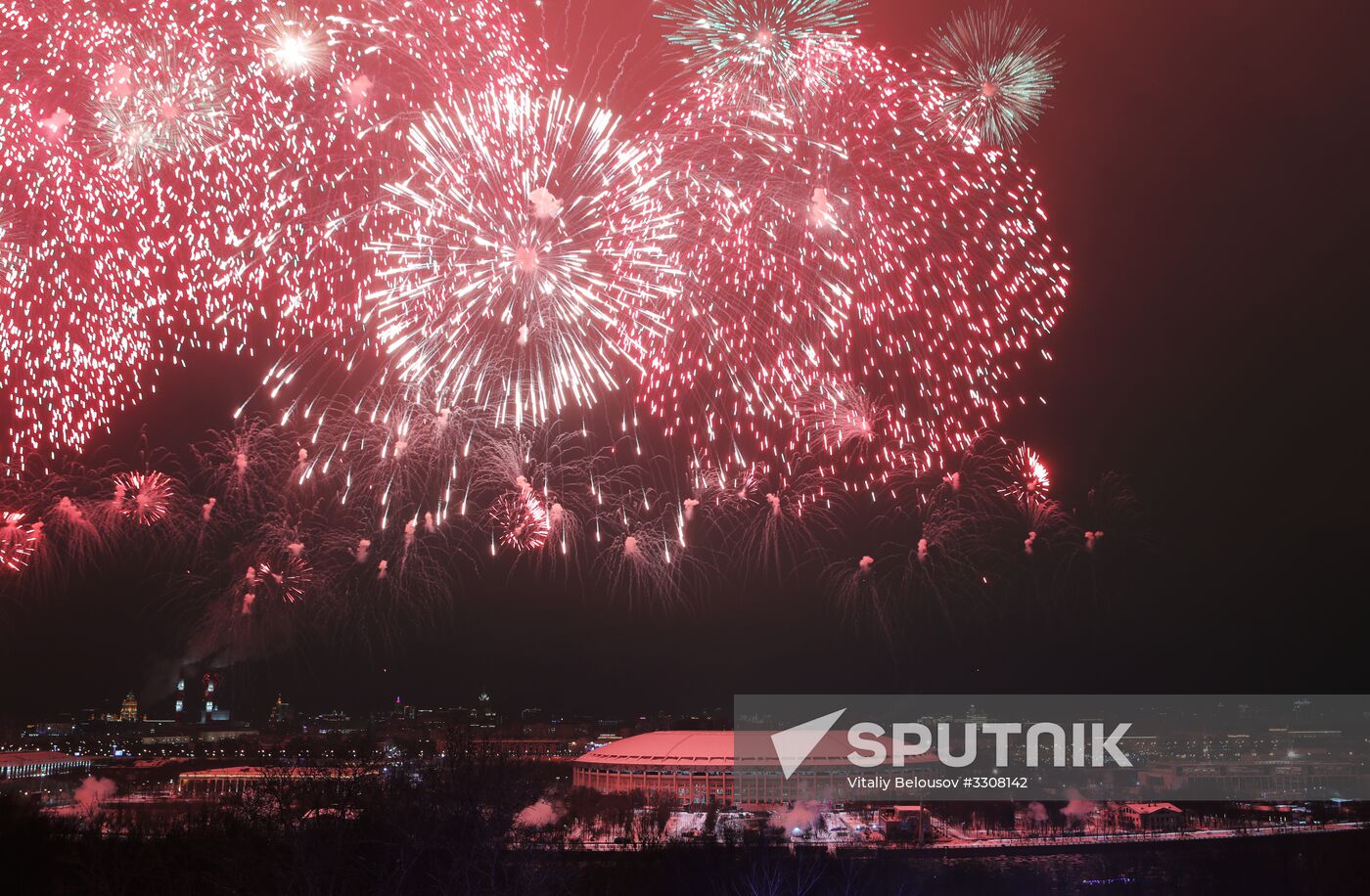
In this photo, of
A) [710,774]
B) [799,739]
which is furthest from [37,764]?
[799,739]

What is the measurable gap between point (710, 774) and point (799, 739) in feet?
18.9

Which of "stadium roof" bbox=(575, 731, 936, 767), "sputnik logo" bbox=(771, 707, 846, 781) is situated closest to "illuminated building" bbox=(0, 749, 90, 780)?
"stadium roof" bbox=(575, 731, 936, 767)

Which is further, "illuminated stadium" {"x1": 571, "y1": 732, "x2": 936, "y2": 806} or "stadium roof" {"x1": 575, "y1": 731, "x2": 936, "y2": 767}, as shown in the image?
"stadium roof" {"x1": 575, "y1": 731, "x2": 936, "y2": 767}

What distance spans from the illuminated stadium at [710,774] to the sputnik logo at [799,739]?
41cm

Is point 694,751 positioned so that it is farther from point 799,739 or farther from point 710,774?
point 799,739

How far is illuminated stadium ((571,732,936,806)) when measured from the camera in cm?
6138

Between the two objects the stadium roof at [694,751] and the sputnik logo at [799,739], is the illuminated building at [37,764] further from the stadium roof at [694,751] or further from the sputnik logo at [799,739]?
the sputnik logo at [799,739]

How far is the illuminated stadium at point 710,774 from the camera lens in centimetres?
6138

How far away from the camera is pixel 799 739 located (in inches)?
2537

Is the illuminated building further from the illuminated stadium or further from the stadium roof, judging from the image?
the stadium roof

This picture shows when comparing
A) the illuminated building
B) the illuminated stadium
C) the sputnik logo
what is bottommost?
the illuminated building

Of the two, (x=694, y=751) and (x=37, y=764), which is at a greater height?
(x=694, y=751)

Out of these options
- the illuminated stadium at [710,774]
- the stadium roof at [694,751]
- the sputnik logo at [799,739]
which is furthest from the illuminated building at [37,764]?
the sputnik logo at [799,739]

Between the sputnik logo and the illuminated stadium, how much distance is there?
0.41 meters
